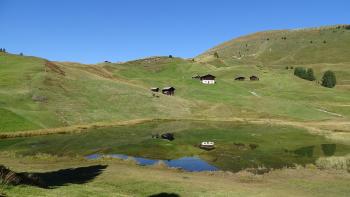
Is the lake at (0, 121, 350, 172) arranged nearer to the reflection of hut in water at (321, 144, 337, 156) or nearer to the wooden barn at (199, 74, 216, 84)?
the reflection of hut in water at (321, 144, 337, 156)

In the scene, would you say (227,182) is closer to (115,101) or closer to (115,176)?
(115,176)

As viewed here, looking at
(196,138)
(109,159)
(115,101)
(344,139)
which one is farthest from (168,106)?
(109,159)

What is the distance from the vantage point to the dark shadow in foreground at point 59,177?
91.1 feet

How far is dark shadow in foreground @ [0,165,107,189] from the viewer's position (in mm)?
27766

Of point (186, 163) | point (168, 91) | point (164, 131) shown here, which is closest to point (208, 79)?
point (168, 91)

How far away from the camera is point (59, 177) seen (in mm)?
36281

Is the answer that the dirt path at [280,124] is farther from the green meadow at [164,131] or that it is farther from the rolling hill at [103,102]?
the rolling hill at [103,102]

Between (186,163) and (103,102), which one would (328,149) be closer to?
(186,163)

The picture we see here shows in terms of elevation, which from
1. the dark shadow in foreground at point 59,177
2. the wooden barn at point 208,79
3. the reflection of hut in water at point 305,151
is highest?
the wooden barn at point 208,79

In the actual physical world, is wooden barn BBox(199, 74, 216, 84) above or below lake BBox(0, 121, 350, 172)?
above

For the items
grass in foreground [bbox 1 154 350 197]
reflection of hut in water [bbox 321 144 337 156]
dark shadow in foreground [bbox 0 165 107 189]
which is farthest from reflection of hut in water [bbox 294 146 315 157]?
dark shadow in foreground [bbox 0 165 107 189]

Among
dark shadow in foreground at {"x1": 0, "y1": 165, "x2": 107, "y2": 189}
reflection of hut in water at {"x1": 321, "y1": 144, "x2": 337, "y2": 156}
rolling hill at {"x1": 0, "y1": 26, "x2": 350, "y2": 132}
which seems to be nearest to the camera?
dark shadow in foreground at {"x1": 0, "y1": 165, "x2": 107, "y2": 189}

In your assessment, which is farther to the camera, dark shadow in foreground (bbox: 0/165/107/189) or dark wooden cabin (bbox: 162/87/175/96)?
dark wooden cabin (bbox: 162/87/175/96)

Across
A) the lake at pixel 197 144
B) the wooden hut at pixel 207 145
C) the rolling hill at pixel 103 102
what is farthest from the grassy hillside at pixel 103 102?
the wooden hut at pixel 207 145
